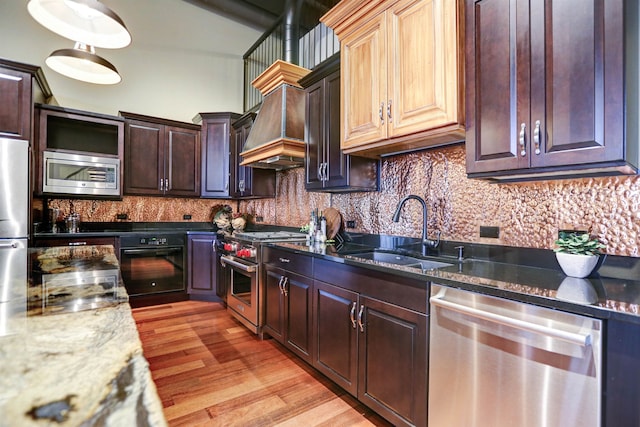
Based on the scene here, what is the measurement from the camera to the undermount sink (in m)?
2.01

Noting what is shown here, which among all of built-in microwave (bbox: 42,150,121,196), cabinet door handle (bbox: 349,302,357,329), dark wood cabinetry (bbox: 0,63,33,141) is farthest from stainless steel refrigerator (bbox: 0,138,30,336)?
cabinet door handle (bbox: 349,302,357,329)

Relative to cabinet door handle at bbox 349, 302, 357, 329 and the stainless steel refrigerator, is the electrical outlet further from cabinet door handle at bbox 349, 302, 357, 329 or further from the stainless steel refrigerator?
the stainless steel refrigerator

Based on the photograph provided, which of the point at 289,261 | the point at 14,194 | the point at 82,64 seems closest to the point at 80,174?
the point at 14,194

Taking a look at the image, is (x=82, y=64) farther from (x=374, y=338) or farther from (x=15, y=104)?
(x=374, y=338)

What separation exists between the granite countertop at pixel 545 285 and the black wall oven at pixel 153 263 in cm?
299

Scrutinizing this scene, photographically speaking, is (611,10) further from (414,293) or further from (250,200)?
(250,200)

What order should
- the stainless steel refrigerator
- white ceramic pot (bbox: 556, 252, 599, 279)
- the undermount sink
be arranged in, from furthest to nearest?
the stainless steel refrigerator < the undermount sink < white ceramic pot (bbox: 556, 252, 599, 279)

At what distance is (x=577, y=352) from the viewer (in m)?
1.05

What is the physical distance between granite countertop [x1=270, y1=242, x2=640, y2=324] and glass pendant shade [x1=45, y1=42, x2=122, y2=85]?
270 centimetres


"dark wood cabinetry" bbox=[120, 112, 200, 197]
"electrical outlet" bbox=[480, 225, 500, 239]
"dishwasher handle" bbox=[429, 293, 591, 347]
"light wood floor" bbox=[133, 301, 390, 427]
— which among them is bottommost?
"light wood floor" bbox=[133, 301, 390, 427]

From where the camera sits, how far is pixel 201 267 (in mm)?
4125

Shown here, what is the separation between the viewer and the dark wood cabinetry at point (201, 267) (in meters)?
4.11

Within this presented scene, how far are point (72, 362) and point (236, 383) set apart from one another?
1.94 meters

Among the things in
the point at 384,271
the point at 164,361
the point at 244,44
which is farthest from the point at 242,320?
the point at 244,44
